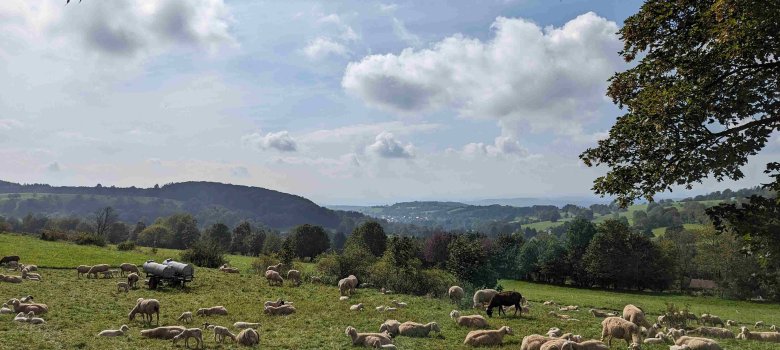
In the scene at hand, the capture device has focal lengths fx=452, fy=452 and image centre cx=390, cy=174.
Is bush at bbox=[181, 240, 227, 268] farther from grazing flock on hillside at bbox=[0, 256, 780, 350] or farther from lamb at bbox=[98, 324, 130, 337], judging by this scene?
lamb at bbox=[98, 324, 130, 337]

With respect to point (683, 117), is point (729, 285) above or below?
below

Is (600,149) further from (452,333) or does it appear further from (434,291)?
(434,291)

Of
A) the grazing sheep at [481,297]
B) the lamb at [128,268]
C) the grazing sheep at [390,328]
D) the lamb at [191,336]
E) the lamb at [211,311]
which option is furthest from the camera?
the lamb at [128,268]

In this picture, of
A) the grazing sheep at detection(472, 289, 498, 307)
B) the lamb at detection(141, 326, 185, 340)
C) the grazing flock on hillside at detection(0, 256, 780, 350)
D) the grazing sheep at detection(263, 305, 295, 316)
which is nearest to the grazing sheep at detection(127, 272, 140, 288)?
the grazing flock on hillside at detection(0, 256, 780, 350)

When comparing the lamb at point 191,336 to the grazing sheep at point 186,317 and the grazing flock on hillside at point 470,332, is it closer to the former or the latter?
the grazing flock on hillside at point 470,332

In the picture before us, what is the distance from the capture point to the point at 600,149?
1586cm

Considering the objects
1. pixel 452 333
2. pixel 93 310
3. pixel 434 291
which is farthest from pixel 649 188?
pixel 434 291

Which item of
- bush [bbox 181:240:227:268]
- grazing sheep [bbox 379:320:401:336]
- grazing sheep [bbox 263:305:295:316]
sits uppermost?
grazing sheep [bbox 379:320:401:336]

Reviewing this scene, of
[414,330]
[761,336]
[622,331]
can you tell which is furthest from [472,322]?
[761,336]

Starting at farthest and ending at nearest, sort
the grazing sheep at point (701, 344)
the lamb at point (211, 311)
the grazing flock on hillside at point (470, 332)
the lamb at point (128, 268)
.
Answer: the lamb at point (128, 268) < the lamb at point (211, 311) < the grazing sheep at point (701, 344) < the grazing flock on hillside at point (470, 332)

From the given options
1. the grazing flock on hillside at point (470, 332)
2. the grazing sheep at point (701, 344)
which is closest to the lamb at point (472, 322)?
the grazing flock on hillside at point (470, 332)

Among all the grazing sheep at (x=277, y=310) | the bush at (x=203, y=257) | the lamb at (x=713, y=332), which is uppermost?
the lamb at (x=713, y=332)

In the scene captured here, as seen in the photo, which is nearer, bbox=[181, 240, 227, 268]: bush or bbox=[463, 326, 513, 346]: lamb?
bbox=[463, 326, 513, 346]: lamb

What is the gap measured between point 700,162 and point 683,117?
5.35 ft
